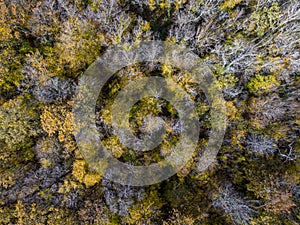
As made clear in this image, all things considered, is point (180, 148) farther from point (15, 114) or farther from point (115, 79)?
point (15, 114)

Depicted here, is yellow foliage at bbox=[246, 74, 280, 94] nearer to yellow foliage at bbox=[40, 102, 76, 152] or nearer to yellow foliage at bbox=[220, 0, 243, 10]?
yellow foliage at bbox=[220, 0, 243, 10]

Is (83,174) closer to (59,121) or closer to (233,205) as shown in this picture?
(59,121)

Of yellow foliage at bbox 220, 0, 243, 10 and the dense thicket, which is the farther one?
yellow foliage at bbox 220, 0, 243, 10

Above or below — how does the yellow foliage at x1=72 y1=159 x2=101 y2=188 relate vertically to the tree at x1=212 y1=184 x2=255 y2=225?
above

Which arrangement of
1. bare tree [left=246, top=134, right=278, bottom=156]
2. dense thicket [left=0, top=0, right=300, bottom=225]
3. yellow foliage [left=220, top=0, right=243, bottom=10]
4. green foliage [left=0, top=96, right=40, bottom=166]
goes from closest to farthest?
green foliage [left=0, top=96, right=40, bottom=166] < dense thicket [left=0, top=0, right=300, bottom=225] < yellow foliage [left=220, top=0, right=243, bottom=10] < bare tree [left=246, top=134, right=278, bottom=156]

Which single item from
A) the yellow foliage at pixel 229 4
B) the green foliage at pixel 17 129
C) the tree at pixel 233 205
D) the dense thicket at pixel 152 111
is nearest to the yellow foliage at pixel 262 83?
the dense thicket at pixel 152 111

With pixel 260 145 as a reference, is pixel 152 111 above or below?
above

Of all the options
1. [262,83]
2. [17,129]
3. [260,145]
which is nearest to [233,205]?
[260,145]

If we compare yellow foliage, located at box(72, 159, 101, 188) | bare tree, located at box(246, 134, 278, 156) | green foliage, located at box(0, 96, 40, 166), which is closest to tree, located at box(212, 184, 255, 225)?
bare tree, located at box(246, 134, 278, 156)

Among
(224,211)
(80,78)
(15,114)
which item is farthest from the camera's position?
(224,211)

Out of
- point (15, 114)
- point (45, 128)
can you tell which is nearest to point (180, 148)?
point (45, 128)

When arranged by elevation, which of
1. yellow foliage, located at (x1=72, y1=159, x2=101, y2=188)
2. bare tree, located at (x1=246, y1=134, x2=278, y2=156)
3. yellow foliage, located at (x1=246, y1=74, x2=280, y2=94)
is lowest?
bare tree, located at (x1=246, y1=134, x2=278, y2=156)
